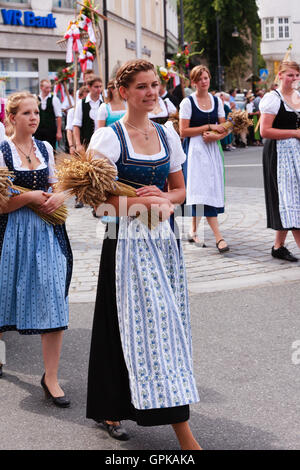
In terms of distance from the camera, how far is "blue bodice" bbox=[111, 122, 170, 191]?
12.6 feet

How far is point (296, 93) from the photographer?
783 cm

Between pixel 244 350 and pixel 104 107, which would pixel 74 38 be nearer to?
pixel 104 107

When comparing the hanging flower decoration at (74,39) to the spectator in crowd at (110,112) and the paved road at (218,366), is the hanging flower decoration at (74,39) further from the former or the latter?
the paved road at (218,366)

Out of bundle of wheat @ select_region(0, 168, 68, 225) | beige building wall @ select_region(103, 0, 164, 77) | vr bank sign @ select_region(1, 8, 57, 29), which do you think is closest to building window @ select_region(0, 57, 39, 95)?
vr bank sign @ select_region(1, 8, 57, 29)

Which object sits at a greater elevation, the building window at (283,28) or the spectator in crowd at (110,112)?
the building window at (283,28)

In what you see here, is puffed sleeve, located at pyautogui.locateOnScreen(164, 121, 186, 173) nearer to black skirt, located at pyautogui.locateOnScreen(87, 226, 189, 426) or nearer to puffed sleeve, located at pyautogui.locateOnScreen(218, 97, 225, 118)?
black skirt, located at pyautogui.locateOnScreen(87, 226, 189, 426)

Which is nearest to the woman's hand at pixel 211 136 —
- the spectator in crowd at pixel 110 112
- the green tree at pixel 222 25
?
the spectator in crowd at pixel 110 112

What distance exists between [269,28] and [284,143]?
66.6 metres

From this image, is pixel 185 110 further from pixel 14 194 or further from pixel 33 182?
pixel 14 194

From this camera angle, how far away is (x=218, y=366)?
16.6 ft

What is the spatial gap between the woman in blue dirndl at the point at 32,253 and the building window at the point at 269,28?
69.1 m

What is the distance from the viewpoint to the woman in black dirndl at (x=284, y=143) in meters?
7.72
